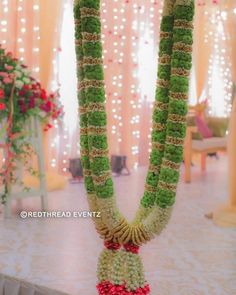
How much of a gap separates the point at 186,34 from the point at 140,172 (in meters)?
4.73

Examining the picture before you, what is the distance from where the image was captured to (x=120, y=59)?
6.26m

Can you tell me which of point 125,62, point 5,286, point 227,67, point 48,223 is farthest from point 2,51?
point 227,67

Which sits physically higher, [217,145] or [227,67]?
[227,67]

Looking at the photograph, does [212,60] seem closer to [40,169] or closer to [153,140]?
[40,169]

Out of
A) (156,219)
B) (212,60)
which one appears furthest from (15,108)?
(212,60)

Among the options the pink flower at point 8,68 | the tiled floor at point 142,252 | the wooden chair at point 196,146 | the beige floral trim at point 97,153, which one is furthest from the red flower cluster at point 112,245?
the wooden chair at point 196,146

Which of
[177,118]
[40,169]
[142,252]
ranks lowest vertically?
[142,252]

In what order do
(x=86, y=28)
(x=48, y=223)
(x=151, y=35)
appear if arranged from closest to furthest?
(x=86, y=28), (x=48, y=223), (x=151, y=35)

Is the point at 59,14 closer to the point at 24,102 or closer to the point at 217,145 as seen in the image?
the point at 24,102

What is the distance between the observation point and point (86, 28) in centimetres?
159

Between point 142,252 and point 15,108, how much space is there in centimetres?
150

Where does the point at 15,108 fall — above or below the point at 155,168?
above

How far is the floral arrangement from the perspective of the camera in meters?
3.81

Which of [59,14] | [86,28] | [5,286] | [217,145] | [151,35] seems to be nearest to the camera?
[86,28]
